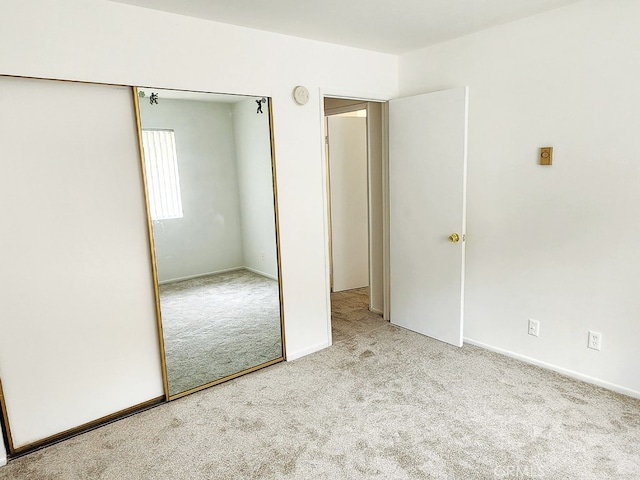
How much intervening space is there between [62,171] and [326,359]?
7.11 ft

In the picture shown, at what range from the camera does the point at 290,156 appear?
9.87 ft

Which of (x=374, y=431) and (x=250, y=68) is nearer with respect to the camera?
(x=374, y=431)

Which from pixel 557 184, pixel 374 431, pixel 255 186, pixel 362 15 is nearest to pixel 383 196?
pixel 255 186

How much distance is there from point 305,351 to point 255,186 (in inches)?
53.4

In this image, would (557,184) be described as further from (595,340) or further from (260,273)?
(260,273)

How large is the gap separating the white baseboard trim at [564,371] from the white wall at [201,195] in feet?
6.70

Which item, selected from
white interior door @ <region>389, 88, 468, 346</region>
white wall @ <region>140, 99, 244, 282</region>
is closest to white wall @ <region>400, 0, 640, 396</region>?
white interior door @ <region>389, 88, 468, 346</region>

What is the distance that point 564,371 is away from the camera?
2.82 metres

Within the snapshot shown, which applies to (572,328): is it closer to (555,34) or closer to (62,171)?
(555,34)

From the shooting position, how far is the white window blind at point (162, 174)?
96.8 inches

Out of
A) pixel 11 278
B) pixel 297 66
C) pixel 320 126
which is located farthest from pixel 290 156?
pixel 11 278

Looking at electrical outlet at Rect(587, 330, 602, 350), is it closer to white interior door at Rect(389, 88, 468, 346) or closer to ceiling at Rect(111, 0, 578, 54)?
white interior door at Rect(389, 88, 468, 346)

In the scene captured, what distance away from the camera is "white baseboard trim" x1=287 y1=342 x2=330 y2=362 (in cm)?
320

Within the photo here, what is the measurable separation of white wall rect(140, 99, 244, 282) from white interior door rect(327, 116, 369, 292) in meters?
2.03
